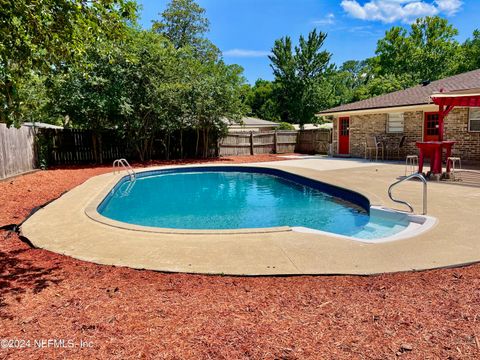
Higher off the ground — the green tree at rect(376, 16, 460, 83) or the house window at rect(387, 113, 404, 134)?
the green tree at rect(376, 16, 460, 83)

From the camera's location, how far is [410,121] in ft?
52.1

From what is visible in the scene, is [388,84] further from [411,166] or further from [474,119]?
[411,166]

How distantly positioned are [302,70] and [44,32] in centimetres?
3318

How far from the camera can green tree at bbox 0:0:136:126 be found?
3553 mm

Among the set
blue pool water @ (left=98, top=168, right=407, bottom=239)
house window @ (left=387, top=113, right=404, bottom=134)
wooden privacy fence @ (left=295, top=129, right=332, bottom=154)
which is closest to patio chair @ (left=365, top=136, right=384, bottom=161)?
house window @ (left=387, top=113, right=404, bottom=134)

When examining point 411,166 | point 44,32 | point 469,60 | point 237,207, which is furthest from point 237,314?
point 469,60

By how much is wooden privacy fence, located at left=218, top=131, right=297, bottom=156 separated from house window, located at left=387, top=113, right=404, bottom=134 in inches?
290

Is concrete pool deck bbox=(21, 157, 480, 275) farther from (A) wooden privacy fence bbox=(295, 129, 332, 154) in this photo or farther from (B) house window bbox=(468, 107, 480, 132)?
Answer: (A) wooden privacy fence bbox=(295, 129, 332, 154)

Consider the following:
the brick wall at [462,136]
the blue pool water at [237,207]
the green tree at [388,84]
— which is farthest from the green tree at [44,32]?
the green tree at [388,84]

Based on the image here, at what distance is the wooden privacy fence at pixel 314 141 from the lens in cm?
2170

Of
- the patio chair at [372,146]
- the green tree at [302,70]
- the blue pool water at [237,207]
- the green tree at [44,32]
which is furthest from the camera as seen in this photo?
the green tree at [302,70]

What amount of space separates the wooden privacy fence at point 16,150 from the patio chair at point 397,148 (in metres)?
15.3

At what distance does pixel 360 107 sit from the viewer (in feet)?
57.7

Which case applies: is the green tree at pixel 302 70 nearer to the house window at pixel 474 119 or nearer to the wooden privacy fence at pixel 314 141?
the wooden privacy fence at pixel 314 141
